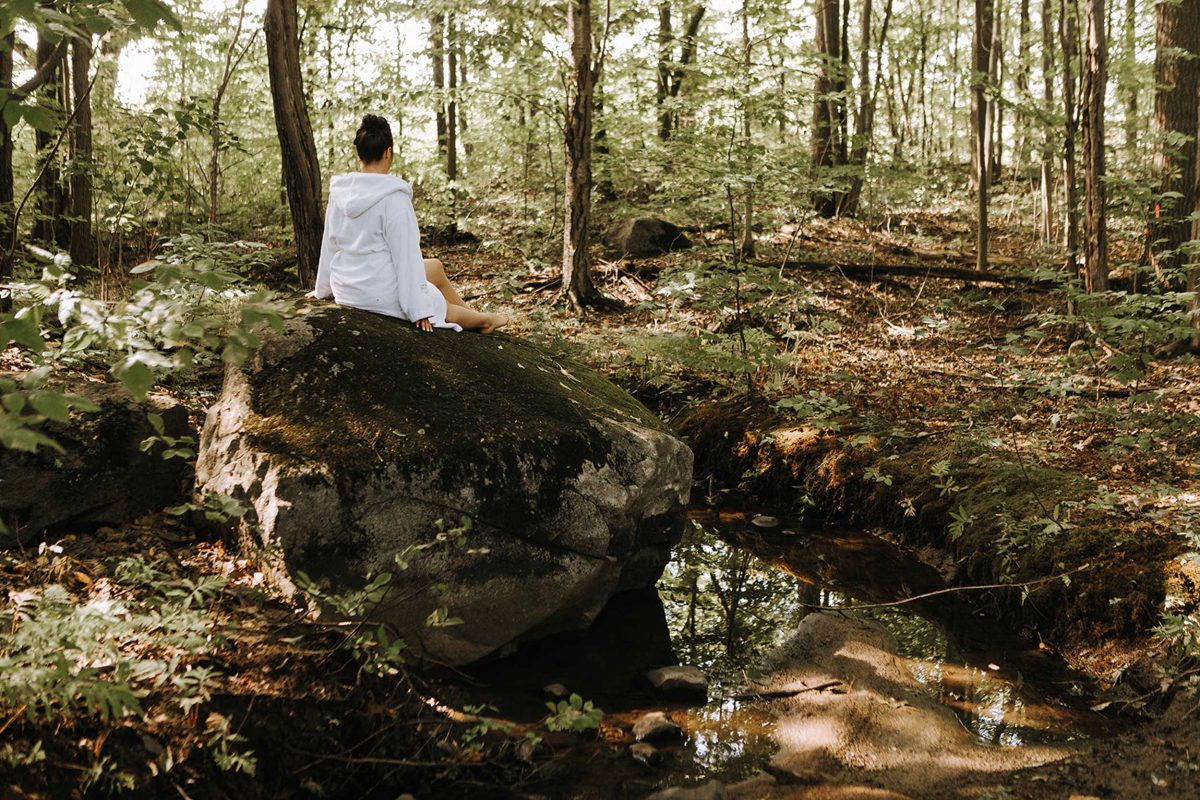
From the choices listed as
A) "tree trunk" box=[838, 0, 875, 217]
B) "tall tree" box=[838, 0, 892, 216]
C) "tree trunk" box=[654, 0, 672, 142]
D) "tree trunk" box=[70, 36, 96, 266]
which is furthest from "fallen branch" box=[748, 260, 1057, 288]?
"tree trunk" box=[70, 36, 96, 266]

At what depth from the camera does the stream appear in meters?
3.89

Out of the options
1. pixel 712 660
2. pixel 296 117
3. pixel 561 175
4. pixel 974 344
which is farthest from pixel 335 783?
pixel 561 175

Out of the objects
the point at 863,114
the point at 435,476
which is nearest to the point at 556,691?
the point at 435,476

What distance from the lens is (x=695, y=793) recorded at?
10.7 ft

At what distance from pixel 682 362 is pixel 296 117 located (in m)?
4.39

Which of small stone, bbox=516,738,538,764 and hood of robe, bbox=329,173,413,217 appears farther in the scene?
hood of robe, bbox=329,173,413,217

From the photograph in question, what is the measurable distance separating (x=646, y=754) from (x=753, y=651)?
134cm

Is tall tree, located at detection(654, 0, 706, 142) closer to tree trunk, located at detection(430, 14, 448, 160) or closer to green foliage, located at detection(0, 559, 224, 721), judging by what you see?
tree trunk, located at detection(430, 14, 448, 160)

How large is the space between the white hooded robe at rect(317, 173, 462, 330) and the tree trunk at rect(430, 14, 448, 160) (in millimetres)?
5357

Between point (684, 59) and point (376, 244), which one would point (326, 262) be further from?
point (684, 59)

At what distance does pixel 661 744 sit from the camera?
378cm

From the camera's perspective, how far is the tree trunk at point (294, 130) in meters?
7.41

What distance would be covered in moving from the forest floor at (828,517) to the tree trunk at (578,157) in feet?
1.80

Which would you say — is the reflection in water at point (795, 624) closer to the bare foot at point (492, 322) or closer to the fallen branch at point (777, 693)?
the fallen branch at point (777, 693)
